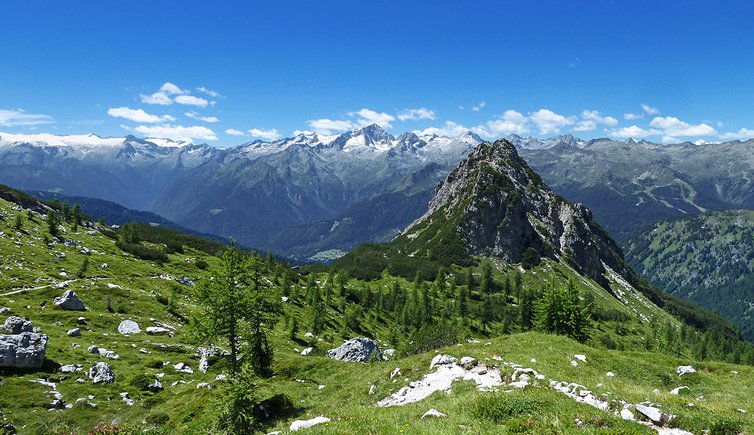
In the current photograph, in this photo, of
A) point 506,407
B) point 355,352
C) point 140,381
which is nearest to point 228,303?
point 140,381

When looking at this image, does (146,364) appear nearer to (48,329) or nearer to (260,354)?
(48,329)

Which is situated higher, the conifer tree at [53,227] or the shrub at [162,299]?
the conifer tree at [53,227]

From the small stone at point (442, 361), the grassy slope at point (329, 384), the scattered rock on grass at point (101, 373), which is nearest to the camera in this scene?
the grassy slope at point (329, 384)

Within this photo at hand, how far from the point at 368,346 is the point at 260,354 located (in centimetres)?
3555

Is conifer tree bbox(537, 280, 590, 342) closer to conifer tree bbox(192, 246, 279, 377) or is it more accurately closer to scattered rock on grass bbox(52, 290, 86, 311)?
conifer tree bbox(192, 246, 279, 377)

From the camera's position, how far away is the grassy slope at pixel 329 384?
59.8 ft

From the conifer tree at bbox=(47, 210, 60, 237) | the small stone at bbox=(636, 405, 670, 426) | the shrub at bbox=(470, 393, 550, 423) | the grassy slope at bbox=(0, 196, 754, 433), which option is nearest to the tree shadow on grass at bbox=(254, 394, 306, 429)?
Answer: the grassy slope at bbox=(0, 196, 754, 433)

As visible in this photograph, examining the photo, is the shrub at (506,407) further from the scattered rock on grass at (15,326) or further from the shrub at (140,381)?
the scattered rock on grass at (15,326)

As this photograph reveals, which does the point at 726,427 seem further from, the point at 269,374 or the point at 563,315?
the point at 563,315

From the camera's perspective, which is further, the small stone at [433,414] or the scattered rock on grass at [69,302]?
the scattered rock on grass at [69,302]

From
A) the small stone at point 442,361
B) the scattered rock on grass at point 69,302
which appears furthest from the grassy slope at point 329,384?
the scattered rock on grass at point 69,302

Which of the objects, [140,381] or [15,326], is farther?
[15,326]

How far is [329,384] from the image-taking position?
40.1 m

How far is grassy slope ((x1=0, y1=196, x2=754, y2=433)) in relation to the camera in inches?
718
